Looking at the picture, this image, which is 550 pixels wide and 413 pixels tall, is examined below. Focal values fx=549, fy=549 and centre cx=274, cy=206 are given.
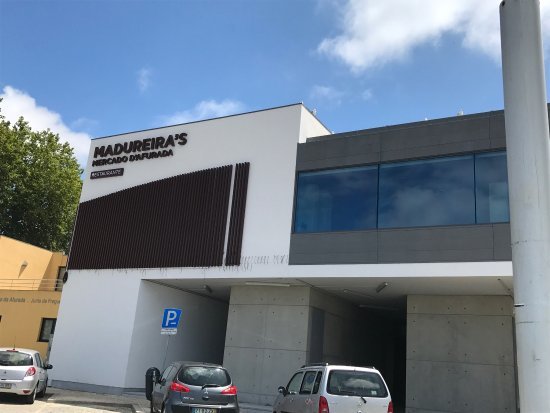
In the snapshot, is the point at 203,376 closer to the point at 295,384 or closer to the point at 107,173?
the point at 295,384

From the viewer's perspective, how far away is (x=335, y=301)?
21.4 m

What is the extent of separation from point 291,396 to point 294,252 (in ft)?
21.4

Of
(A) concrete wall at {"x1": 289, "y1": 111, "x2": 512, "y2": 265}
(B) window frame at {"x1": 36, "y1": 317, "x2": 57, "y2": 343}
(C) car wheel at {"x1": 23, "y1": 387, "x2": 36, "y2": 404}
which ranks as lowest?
(C) car wheel at {"x1": 23, "y1": 387, "x2": 36, "y2": 404}

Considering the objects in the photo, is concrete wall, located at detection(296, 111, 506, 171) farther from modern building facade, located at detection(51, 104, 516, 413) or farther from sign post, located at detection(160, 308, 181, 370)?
sign post, located at detection(160, 308, 181, 370)

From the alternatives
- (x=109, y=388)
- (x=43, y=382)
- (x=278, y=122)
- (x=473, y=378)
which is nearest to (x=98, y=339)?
(x=109, y=388)

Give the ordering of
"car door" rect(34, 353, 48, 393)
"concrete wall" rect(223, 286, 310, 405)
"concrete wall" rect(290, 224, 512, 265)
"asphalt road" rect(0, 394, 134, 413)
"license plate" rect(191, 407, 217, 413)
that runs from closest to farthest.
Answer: "license plate" rect(191, 407, 217, 413)
"asphalt road" rect(0, 394, 134, 413)
"concrete wall" rect(290, 224, 512, 265)
"car door" rect(34, 353, 48, 393)
"concrete wall" rect(223, 286, 310, 405)

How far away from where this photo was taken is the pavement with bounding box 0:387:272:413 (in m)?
14.8

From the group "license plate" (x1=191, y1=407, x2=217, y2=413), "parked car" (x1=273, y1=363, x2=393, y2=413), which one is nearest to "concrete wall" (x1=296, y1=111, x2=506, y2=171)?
"parked car" (x1=273, y1=363, x2=393, y2=413)

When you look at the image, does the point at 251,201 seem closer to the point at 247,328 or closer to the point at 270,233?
the point at 270,233

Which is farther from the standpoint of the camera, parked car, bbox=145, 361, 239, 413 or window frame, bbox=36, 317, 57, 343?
window frame, bbox=36, 317, 57, 343

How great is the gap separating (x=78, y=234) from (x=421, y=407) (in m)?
15.1

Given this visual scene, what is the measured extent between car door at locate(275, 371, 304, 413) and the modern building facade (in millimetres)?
5200

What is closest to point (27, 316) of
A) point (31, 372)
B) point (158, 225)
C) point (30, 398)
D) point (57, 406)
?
point (158, 225)

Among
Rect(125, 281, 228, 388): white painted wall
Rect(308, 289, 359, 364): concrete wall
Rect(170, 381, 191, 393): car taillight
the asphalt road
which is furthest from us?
Rect(125, 281, 228, 388): white painted wall
